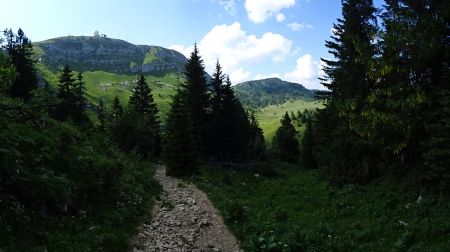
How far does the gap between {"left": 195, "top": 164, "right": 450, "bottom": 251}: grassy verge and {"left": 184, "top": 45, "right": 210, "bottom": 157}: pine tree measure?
75.6 ft

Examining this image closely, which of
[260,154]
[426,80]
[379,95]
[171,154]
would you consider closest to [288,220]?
[379,95]

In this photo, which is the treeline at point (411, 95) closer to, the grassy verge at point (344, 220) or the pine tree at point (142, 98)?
the grassy verge at point (344, 220)

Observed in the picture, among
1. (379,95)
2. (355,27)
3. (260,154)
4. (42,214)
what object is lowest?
(260,154)

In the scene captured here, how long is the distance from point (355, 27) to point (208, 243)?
19.8m

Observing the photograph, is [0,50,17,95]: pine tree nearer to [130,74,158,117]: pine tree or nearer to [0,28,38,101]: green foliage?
[0,28,38,101]: green foliage

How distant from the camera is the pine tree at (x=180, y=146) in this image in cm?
3919

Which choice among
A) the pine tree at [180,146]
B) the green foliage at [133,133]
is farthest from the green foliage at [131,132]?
the pine tree at [180,146]

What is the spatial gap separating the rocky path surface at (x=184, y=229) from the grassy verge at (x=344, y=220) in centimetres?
70

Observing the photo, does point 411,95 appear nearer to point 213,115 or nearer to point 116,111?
point 213,115

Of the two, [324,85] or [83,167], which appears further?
[324,85]

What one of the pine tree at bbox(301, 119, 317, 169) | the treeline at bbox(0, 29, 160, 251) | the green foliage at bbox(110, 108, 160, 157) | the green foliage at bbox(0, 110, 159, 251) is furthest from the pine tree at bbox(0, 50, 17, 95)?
the pine tree at bbox(301, 119, 317, 169)

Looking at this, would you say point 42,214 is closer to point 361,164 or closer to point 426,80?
point 426,80

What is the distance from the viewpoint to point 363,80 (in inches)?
1065

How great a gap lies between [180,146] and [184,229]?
21.1m
